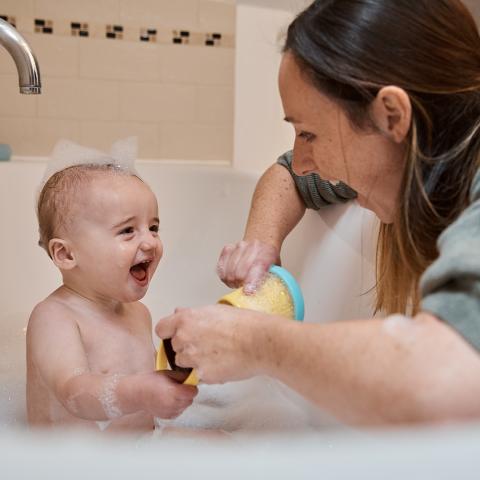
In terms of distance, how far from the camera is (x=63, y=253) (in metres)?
1.19

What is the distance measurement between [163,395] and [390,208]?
377 millimetres

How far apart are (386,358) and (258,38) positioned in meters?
1.64

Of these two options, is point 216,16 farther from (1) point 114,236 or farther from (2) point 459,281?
(2) point 459,281

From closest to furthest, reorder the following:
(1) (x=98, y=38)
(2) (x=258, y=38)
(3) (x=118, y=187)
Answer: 1. (3) (x=118, y=187)
2. (2) (x=258, y=38)
3. (1) (x=98, y=38)

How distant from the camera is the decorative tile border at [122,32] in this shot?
2.23 m

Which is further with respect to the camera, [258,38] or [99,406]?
[258,38]

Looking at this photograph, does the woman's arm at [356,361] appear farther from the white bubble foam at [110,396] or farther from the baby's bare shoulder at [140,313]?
the baby's bare shoulder at [140,313]

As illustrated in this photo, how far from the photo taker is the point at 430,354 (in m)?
0.58

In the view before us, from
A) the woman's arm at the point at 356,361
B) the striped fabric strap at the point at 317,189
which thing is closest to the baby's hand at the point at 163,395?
the woman's arm at the point at 356,361

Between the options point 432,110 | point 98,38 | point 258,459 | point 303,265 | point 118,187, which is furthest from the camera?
point 98,38

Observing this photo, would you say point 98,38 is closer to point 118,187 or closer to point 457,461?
point 118,187

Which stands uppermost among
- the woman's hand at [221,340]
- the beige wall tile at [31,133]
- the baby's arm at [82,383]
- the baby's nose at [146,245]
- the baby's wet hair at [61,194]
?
the woman's hand at [221,340]

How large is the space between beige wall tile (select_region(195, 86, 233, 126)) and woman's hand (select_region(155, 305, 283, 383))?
1.67 metres

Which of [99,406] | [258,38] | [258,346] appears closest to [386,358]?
[258,346]
